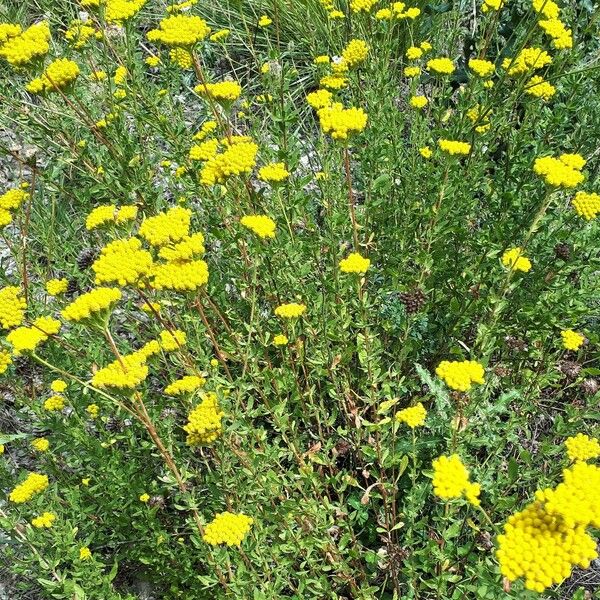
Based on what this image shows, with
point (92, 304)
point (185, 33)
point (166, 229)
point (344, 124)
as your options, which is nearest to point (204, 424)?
point (92, 304)

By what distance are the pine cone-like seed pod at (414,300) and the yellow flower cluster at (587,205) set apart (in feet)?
2.49

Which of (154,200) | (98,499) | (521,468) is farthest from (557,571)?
(154,200)

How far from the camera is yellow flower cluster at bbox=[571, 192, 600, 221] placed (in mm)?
2234

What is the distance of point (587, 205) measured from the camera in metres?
2.25

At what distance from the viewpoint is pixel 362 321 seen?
217cm

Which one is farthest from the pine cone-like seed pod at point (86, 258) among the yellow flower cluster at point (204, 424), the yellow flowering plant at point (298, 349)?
the yellow flower cluster at point (204, 424)

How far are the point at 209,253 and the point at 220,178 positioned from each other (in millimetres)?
1173

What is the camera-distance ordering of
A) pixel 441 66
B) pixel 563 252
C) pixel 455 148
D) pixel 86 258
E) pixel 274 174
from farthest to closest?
pixel 86 258, pixel 441 66, pixel 563 252, pixel 455 148, pixel 274 174

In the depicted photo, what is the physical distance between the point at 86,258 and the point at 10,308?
59.7 inches

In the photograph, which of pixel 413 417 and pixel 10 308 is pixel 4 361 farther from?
pixel 413 417

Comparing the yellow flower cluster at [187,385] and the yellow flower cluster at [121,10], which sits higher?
the yellow flower cluster at [121,10]

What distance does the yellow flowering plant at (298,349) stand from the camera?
193cm

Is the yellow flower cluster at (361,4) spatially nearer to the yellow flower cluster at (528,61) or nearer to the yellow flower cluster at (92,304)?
the yellow flower cluster at (528,61)

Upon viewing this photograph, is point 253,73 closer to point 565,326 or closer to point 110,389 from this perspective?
point 565,326
